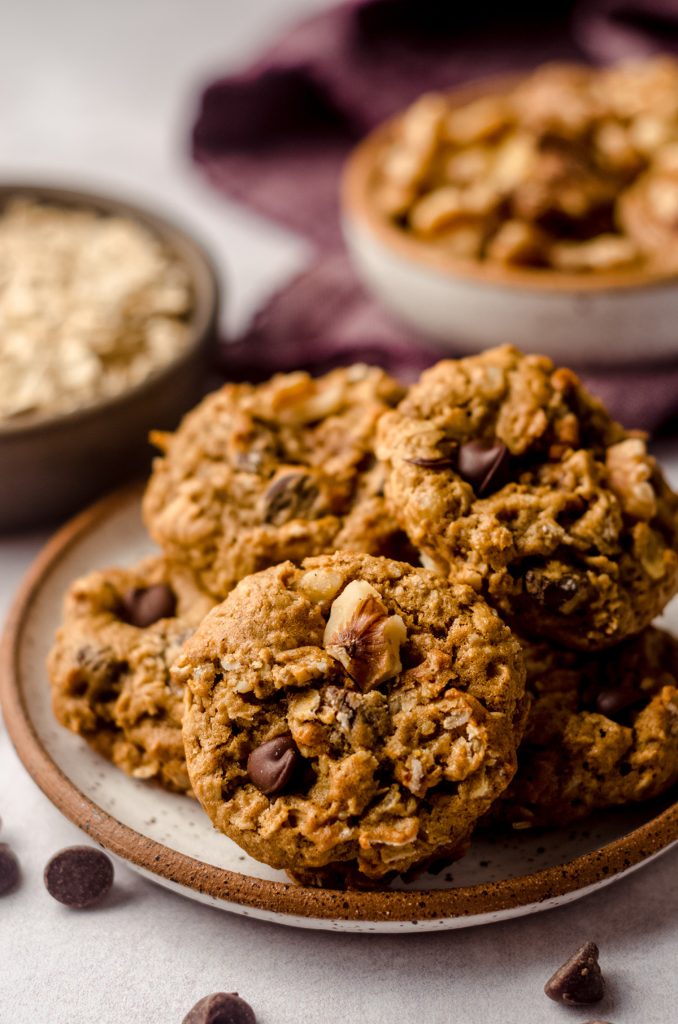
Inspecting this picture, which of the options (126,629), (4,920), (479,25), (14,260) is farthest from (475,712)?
(479,25)

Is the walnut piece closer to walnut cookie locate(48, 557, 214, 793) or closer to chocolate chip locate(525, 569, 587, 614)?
chocolate chip locate(525, 569, 587, 614)

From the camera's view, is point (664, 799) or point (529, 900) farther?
point (664, 799)

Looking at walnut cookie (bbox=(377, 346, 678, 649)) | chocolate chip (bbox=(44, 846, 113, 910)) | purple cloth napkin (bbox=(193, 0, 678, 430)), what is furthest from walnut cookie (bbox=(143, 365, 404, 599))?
purple cloth napkin (bbox=(193, 0, 678, 430))

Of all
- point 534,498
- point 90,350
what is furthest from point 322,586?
point 90,350

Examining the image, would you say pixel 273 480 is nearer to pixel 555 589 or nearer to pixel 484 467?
pixel 484 467

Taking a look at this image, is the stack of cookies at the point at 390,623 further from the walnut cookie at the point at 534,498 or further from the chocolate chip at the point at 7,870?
the chocolate chip at the point at 7,870

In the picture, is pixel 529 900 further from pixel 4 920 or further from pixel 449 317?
pixel 449 317
